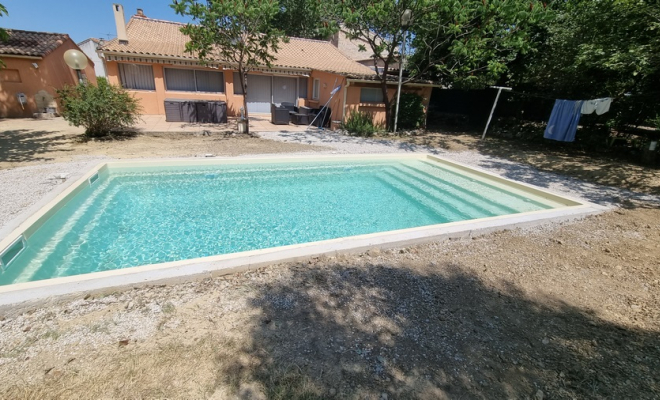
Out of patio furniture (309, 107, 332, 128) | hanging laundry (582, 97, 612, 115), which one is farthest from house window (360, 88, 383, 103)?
hanging laundry (582, 97, 612, 115)

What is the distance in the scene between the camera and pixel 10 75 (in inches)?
589

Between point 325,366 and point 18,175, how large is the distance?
337 inches

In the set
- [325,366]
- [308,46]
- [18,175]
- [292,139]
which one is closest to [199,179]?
[18,175]

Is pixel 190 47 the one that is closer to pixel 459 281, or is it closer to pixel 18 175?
pixel 18 175

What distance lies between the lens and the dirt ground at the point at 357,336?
93.3 inches

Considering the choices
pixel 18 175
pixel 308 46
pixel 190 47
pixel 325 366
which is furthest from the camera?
pixel 308 46

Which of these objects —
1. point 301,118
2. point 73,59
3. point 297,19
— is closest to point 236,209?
point 301,118

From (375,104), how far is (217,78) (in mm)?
8933

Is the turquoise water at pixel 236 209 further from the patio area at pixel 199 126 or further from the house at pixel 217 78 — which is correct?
the house at pixel 217 78

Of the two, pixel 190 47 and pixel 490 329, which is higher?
pixel 190 47

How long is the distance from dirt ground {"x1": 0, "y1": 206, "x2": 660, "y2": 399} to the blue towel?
953 centimetres

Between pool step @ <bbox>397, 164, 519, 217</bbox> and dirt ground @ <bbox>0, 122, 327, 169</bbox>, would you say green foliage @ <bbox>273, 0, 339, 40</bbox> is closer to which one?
dirt ground @ <bbox>0, 122, 327, 169</bbox>

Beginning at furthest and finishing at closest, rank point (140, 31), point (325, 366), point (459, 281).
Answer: point (140, 31), point (459, 281), point (325, 366)

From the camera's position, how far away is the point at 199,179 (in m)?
8.25
